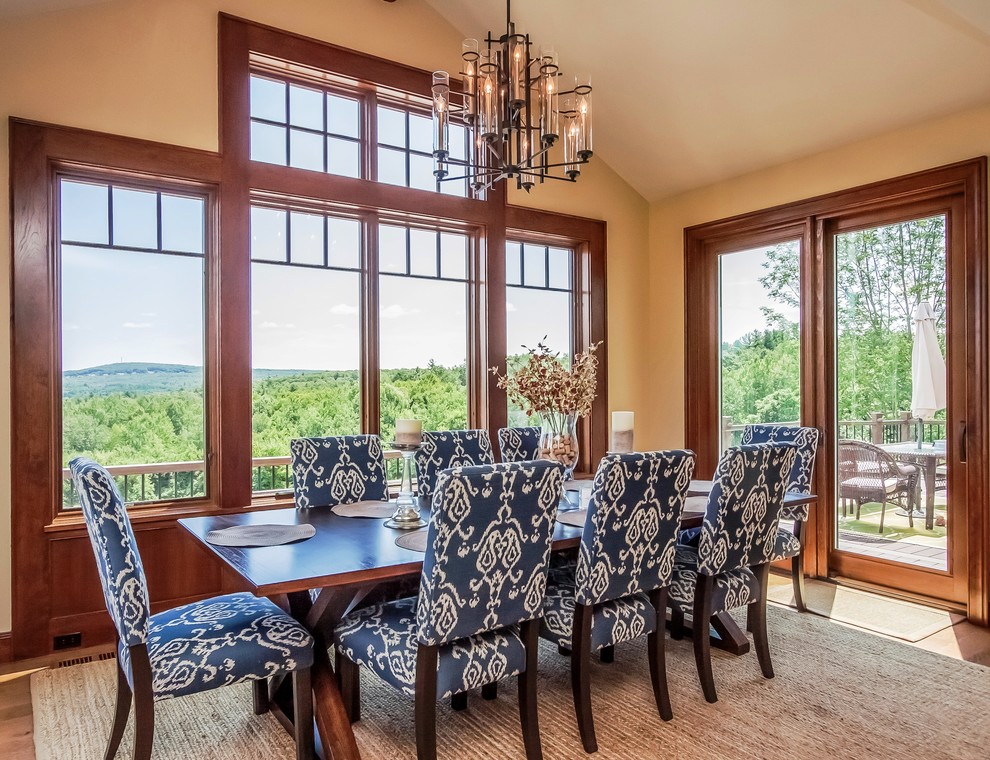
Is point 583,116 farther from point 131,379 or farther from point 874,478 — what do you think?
point 874,478

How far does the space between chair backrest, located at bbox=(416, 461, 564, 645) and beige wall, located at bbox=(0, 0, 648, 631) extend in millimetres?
2392

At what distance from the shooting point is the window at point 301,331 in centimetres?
392

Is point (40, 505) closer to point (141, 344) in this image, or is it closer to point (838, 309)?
point (141, 344)

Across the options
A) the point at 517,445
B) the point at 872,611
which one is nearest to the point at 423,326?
the point at 517,445

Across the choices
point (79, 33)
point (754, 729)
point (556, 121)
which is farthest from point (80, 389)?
point (754, 729)

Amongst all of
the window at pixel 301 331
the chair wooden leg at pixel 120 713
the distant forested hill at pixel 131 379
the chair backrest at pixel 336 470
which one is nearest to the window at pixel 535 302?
the window at pixel 301 331

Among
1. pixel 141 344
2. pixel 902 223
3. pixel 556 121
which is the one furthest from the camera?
pixel 902 223

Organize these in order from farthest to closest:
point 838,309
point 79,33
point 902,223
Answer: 1. point 838,309
2. point 902,223
3. point 79,33

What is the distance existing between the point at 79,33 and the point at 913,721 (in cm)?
468

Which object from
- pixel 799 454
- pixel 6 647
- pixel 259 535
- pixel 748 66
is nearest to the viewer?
pixel 259 535

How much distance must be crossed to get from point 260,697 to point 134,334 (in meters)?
2.00

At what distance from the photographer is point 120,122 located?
3.39 metres

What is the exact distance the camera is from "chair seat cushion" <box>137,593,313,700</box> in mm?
1970

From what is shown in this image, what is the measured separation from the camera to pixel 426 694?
198 centimetres
